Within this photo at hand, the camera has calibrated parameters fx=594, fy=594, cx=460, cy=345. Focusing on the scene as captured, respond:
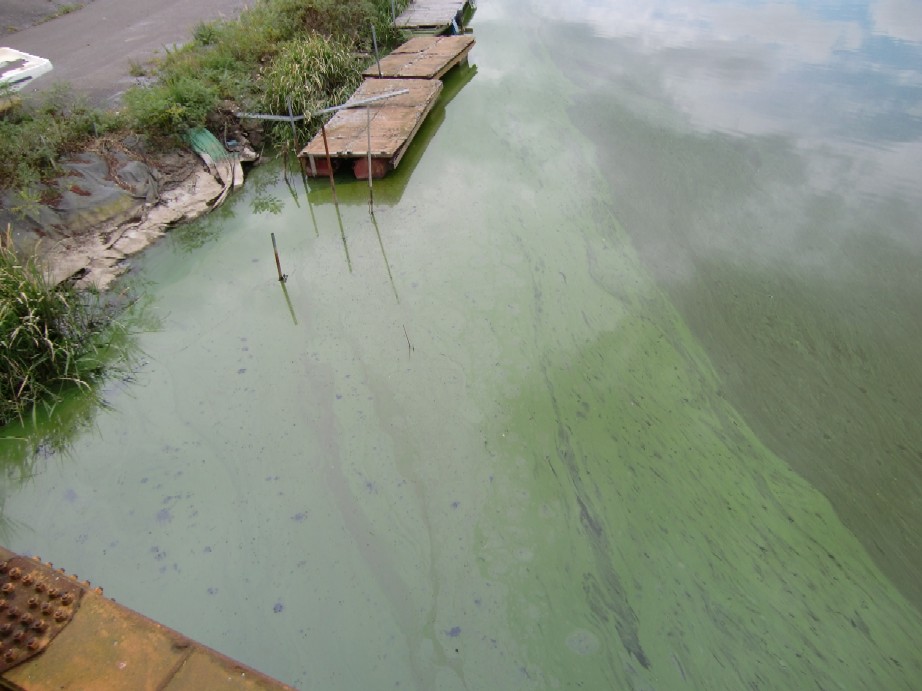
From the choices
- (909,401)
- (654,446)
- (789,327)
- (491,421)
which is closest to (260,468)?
(491,421)

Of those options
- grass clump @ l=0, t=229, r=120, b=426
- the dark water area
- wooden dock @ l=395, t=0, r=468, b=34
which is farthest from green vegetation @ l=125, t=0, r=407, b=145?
the dark water area

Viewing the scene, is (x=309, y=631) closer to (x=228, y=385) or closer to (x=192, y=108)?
(x=228, y=385)

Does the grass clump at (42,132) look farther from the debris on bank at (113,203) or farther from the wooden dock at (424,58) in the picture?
the wooden dock at (424,58)

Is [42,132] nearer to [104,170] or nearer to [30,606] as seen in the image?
[104,170]

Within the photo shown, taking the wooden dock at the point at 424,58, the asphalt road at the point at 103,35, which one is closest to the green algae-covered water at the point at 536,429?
the wooden dock at the point at 424,58

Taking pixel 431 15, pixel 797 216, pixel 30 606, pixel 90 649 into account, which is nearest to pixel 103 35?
pixel 431 15

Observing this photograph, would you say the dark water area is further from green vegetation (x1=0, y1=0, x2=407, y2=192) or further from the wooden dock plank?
green vegetation (x1=0, y1=0, x2=407, y2=192)
